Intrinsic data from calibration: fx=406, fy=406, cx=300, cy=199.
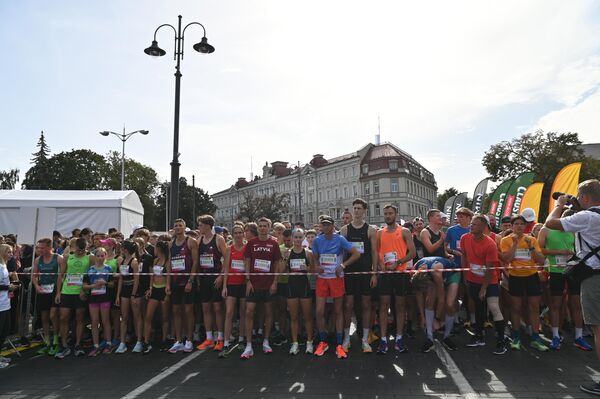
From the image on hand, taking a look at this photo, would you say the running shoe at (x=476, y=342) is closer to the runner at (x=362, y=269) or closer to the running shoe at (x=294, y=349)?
the runner at (x=362, y=269)

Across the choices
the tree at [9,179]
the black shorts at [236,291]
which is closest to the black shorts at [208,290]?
the black shorts at [236,291]

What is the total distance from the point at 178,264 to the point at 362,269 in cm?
305

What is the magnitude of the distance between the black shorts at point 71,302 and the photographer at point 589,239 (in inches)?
277

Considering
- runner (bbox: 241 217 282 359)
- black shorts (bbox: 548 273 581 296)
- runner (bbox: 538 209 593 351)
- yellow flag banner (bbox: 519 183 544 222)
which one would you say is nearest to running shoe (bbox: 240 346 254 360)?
runner (bbox: 241 217 282 359)

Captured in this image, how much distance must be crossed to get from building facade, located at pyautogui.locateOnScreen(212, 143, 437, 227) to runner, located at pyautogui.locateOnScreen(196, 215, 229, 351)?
6191 centimetres

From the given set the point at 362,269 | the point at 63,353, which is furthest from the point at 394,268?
the point at 63,353

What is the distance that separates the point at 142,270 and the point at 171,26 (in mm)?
7730

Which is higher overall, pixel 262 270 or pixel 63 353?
pixel 262 270

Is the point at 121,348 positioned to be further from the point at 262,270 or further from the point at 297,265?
the point at 297,265

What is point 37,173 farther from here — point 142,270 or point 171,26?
point 142,270

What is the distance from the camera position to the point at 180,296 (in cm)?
680

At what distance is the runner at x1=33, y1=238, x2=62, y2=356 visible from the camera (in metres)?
6.80

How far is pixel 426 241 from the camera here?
6.97m

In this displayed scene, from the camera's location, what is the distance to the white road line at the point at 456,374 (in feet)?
14.8
